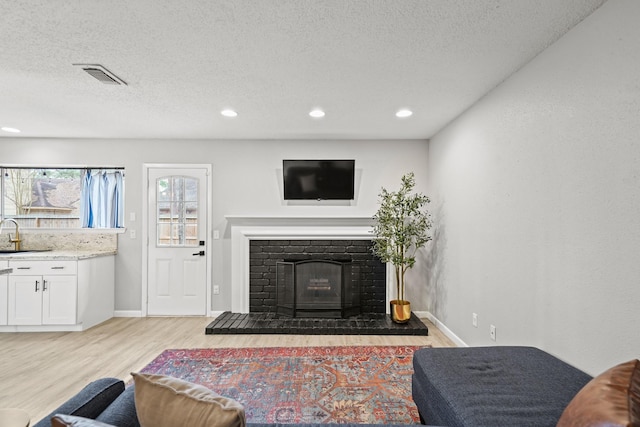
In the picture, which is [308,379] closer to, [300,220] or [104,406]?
[104,406]

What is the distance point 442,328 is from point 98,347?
152 inches

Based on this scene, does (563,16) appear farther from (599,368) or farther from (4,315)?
(4,315)

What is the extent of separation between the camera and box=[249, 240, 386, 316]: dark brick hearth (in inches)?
→ 184

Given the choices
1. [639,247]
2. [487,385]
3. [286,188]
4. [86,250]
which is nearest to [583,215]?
[639,247]

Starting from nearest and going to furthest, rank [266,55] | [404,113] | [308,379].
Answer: [266,55], [308,379], [404,113]

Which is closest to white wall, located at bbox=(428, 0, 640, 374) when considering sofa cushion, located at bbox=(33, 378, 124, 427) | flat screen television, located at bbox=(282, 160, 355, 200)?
flat screen television, located at bbox=(282, 160, 355, 200)

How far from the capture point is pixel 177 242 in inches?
189

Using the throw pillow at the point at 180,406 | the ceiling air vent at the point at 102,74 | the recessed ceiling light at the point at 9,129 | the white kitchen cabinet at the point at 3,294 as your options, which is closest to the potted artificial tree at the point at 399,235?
the ceiling air vent at the point at 102,74

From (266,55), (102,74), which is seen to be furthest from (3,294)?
(266,55)

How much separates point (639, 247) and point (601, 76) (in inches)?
35.5

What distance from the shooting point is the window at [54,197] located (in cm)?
487

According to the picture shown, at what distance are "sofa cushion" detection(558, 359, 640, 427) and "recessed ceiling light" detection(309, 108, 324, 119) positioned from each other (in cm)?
307

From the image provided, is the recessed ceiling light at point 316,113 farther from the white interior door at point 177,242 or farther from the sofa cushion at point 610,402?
the sofa cushion at point 610,402

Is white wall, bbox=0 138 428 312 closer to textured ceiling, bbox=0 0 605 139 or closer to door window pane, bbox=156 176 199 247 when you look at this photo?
door window pane, bbox=156 176 199 247
